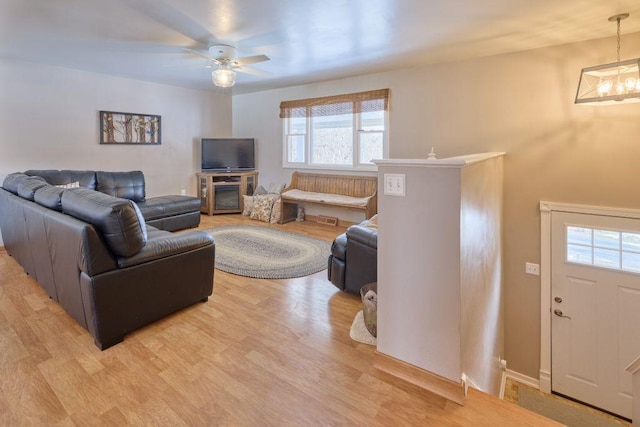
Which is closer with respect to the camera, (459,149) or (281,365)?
(281,365)

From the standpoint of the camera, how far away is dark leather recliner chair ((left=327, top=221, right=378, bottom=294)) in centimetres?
277

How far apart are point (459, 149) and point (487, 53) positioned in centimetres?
117

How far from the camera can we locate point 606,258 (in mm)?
3461

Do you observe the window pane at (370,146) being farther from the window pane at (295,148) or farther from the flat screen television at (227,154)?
the flat screen television at (227,154)

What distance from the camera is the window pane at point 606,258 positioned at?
134 inches

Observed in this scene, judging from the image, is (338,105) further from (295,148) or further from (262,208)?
(262,208)

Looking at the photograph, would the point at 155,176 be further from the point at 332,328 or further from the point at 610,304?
the point at 610,304

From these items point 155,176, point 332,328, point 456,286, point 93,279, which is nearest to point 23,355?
point 93,279

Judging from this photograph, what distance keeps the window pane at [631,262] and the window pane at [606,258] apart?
47 mm

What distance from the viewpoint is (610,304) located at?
347 centimetres

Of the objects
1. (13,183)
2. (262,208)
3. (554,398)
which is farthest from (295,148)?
(554,398)

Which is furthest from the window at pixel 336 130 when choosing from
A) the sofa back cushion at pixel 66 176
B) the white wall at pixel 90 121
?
the sofa back cushion at pixel 66 176

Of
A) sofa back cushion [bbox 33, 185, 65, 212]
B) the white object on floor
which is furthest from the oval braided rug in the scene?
sofa back cushion [bbox 33, 185, 65, 212]

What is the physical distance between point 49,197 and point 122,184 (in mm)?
2840
